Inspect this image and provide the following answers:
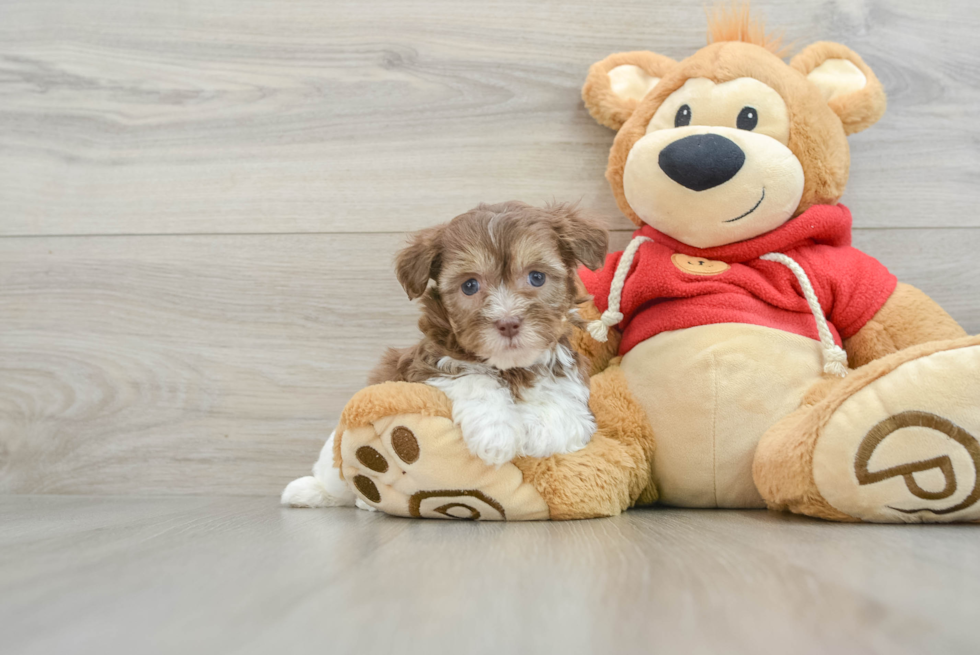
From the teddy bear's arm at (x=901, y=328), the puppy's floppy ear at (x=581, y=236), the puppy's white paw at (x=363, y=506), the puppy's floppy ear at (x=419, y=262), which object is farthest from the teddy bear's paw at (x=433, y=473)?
→ the teddy bear's arm at (x=901, y=328)

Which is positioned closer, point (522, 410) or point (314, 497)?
point (522, 410)

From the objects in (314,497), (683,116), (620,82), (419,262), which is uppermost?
(620,82)

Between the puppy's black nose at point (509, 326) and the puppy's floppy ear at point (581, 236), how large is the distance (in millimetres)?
210

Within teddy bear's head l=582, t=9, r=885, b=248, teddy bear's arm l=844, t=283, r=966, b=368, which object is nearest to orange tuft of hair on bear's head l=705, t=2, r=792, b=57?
teddy bear's head l=582, t=9, r=885, b=248

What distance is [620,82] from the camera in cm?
159

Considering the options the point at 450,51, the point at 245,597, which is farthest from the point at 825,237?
the point at 245,597

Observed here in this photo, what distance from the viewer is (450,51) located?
1755 millimetres

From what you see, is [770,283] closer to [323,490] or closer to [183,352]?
[323,490]

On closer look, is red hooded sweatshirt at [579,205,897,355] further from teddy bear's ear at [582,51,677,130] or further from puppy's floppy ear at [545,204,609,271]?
teddy bear's ear at [582,51,677,130]

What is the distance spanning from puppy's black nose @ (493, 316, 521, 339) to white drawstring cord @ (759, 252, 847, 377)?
615 millimetres

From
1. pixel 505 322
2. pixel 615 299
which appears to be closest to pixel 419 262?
pixel 505 322

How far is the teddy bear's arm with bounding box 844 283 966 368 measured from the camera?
1.35 meters

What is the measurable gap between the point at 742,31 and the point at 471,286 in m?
0.89

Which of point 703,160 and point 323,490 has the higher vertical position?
point 703,160
